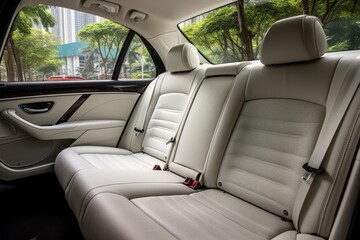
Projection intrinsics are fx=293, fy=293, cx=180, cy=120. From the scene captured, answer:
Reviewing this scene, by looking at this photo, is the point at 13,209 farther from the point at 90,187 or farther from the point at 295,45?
the point at 295,45

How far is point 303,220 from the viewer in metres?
1.17

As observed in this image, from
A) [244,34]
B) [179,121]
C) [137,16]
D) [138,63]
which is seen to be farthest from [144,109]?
[244,34]

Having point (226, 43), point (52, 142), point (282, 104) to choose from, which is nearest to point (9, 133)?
point (52, 142)

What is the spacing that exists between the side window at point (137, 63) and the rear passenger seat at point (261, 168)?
1.41 m

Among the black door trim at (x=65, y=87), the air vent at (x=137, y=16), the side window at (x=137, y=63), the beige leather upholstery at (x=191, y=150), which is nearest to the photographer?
the beige leather upholstery at (x=191, y=150)

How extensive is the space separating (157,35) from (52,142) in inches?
53.4

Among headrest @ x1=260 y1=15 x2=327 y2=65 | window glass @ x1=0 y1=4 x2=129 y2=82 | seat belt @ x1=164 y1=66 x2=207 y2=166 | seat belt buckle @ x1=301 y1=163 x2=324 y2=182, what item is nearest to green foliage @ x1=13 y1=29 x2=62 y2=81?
window glass @ x1=0 y1=4 x2=129 y2=82

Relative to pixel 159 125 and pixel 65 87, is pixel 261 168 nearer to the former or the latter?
pixel 159 125

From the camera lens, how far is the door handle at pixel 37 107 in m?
2.33

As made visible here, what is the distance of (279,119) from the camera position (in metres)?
1.47

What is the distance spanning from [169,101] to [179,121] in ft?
1.03

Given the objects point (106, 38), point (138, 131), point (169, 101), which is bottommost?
point (138, 131)

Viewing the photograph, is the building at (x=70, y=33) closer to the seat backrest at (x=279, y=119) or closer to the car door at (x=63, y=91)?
the car door at (x=63, y=91)

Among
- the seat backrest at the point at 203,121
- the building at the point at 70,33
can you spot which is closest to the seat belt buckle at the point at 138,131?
the seat backrest at the point at 203,121
